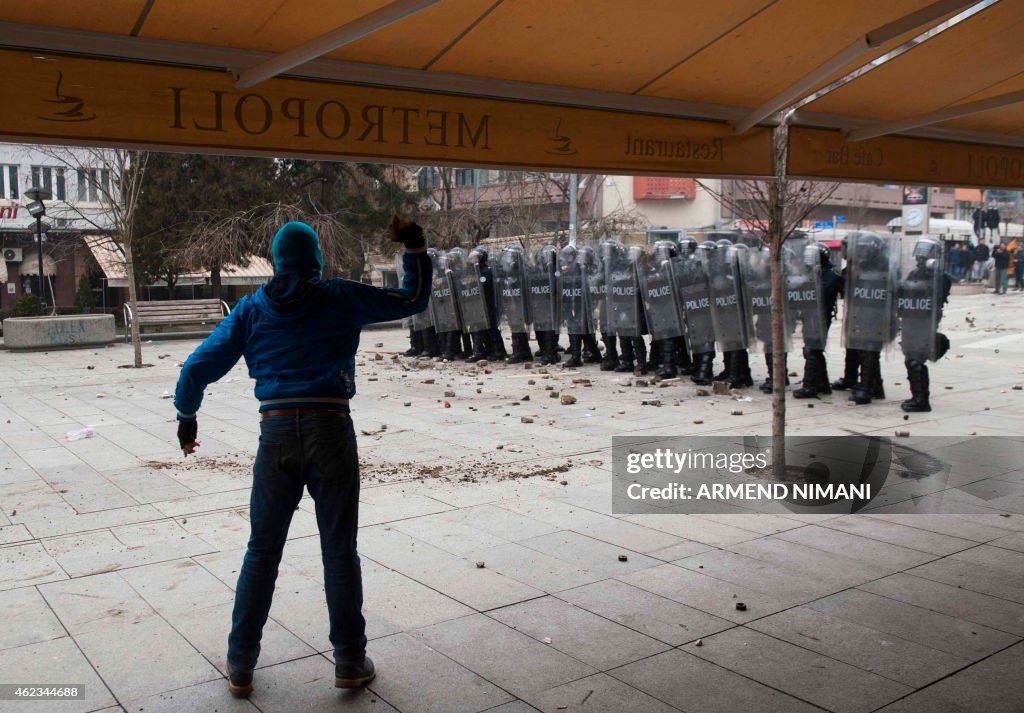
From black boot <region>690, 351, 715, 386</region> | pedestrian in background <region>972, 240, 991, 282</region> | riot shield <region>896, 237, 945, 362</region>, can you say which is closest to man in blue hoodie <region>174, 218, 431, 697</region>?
riot shield <region>896, 237, 945, 362</region>

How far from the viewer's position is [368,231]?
93.8 ft

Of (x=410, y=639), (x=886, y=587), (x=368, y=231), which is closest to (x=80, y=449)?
(x=410, y=639)

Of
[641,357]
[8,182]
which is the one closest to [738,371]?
[641,357]

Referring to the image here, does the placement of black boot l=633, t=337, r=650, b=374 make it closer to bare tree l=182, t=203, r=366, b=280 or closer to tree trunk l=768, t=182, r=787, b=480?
tree trunk l=768, t=182, r=787, b=480

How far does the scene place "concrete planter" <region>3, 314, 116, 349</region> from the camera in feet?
67.2

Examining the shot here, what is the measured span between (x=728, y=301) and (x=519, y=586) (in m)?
8.08

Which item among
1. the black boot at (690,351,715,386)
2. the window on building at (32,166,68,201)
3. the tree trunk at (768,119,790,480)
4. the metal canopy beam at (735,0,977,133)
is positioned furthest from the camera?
the window on building at (32,166,68,201)

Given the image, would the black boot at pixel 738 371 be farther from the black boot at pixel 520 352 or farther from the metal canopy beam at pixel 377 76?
the metal canopy beam at pixel 377 76

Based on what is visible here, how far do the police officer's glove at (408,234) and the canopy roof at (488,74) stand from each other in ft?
2.17

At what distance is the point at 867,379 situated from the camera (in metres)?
11.2

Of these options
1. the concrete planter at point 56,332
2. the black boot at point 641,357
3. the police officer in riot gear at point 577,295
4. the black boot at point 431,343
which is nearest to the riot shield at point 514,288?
the police officer in riot gear at point 577,295

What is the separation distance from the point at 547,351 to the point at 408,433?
21.0ft

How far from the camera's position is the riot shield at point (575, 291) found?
49.0 ft

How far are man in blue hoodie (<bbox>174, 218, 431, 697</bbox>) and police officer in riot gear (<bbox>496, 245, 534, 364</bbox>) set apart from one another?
1193cm
